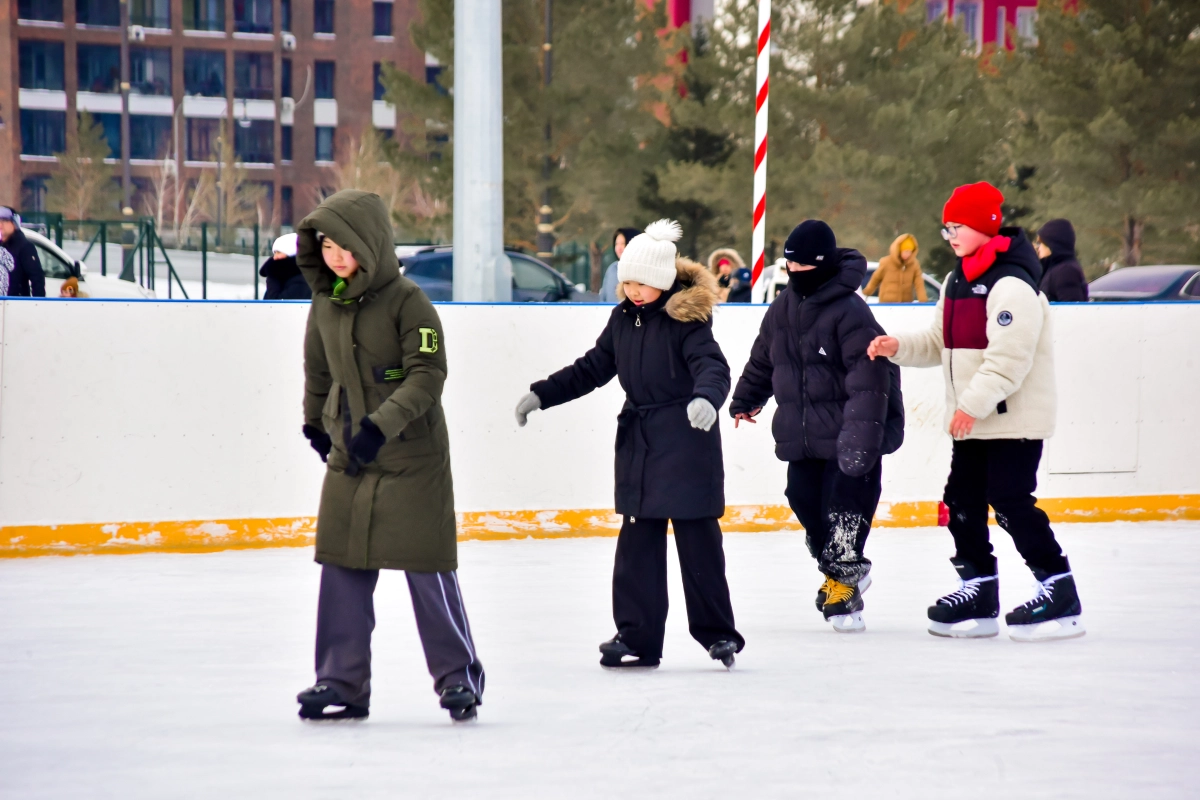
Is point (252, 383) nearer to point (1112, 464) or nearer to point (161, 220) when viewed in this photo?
point (1112, 464)

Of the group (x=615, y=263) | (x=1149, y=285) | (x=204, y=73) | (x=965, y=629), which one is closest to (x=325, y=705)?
(x=965, y=629)

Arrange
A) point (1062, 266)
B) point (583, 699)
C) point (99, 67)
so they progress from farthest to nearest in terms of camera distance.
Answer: point (99, 67)
point (1062, 266)
point (583, 699)

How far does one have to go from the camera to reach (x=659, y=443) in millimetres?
4465

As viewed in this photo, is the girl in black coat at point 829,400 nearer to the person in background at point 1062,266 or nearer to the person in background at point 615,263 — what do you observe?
the person in background at point 615,263

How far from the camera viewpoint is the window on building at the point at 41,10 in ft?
186

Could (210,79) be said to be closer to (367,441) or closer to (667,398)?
(667,398)

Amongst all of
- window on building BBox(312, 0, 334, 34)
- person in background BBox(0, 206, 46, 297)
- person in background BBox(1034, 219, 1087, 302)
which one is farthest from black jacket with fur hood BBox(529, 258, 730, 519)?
window on building BBox(312, 0, 334, 34)

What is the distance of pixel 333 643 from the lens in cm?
385

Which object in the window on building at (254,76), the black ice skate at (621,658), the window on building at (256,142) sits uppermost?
the window on building at (254,76)

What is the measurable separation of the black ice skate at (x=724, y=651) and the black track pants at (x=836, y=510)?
0.73 m

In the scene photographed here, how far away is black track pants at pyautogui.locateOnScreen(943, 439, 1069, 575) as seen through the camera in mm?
4891

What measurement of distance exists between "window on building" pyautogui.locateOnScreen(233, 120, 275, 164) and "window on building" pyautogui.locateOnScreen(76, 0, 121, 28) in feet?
19.1

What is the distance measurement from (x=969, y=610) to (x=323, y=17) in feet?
194

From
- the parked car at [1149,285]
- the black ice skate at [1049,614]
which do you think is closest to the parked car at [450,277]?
the parked car at [1149,285]
